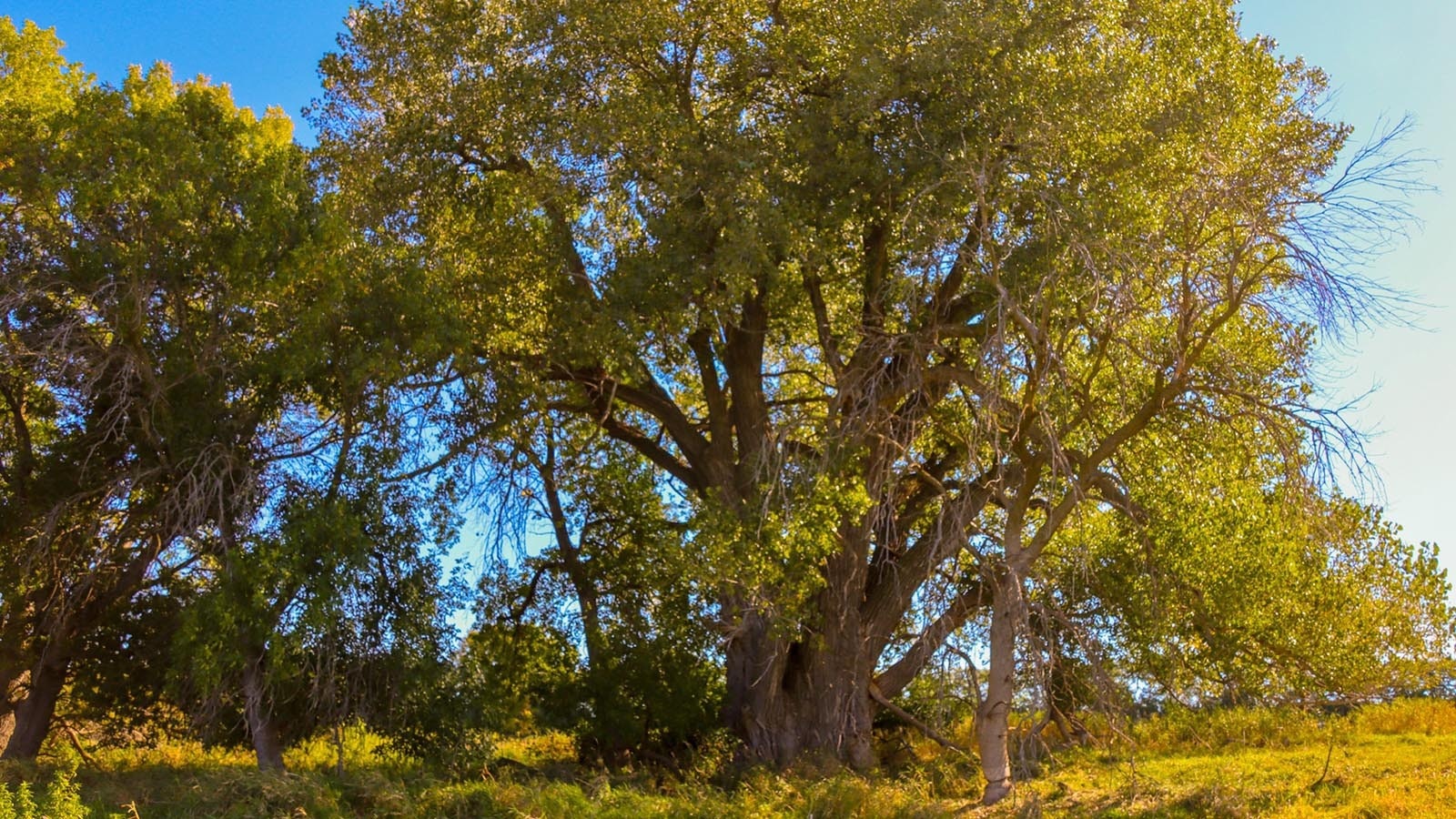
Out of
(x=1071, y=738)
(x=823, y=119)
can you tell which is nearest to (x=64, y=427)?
(x=823, y=119)

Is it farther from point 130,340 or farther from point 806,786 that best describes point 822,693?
point 130,340

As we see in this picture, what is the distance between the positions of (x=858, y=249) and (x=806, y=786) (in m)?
6.59

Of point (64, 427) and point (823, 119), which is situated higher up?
point (823, 119)

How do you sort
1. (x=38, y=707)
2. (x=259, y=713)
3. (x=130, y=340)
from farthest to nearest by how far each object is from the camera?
(x=38, y=707)
(x=259, y=713)
(x=130, y=340)

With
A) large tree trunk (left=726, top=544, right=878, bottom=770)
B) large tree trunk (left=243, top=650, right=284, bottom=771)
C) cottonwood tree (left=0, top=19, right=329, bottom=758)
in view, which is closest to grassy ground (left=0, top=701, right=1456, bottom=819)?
large tree trunk (left=243, top=650, right=284, bottom=771)

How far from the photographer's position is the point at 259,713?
1512cm

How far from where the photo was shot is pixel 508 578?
18.5 metres

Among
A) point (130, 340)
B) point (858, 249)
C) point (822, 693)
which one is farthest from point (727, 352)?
point (130, 340)

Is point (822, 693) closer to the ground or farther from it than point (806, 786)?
farther from it

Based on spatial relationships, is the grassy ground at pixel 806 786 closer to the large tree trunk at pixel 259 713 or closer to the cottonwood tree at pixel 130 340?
the large tree trunk at pixel 259 713

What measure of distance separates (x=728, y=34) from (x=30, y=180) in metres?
8.62

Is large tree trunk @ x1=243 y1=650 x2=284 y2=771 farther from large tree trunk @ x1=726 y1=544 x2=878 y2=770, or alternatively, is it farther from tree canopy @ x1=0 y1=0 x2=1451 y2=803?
large tree trunk @ x1=726 y1=544 x2=878 y2=770

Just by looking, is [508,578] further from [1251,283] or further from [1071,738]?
[1251,283]

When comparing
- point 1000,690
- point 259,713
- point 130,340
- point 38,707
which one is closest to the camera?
point 1000,690
